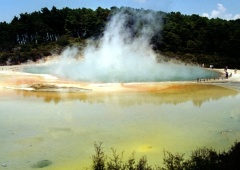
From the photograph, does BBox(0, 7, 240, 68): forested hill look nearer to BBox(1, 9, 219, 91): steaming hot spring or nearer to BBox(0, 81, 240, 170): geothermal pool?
BBox(1, 9, 219, 91): steaming hot spring

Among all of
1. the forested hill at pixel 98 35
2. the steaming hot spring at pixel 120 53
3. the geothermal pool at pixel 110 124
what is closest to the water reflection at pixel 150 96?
the geothermal pool at pixel 110 124

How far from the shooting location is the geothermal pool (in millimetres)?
16047

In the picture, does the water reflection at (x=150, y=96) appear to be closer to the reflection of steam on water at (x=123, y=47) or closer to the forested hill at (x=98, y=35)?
the reflection of steam on water at (x=123, y=47)

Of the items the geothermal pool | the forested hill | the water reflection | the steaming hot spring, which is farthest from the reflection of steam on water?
the geothermal pool

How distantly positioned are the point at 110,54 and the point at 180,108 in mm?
44997

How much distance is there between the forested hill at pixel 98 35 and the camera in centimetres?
6944

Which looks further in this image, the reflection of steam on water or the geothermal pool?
the reflection of steam on water

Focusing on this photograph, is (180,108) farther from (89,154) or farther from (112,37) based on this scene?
(112,37)

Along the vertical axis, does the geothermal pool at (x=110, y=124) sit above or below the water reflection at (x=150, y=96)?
below

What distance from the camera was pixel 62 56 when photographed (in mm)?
81812

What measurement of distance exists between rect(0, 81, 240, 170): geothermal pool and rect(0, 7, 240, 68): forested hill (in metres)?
37.8

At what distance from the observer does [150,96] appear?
3181 centimetres

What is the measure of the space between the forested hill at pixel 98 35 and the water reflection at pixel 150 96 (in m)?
30.6

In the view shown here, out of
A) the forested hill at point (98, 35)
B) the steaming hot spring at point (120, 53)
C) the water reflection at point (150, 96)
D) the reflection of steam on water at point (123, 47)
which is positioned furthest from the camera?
the forested hill at point (98, 35)
